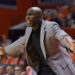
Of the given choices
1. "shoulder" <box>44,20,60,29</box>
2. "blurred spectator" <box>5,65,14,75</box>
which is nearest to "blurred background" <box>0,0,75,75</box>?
"blurred spectator" <box>5,65,14,75</box>

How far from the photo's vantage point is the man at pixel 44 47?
3621 millimetres

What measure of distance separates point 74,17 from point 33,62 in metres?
5.07

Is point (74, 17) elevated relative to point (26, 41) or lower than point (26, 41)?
lower

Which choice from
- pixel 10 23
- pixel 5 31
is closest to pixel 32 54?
pixel 5 31

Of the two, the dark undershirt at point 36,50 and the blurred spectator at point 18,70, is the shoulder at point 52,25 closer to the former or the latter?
the dark undershirt at point 36,50

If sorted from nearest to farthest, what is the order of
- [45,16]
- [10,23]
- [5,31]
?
[45,16] < [5,31] < [10,23]

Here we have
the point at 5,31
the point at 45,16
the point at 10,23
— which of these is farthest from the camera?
the point at 10,23

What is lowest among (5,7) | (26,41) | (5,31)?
(5,31)

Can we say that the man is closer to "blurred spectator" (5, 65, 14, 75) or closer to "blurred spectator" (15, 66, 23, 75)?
"blurred spectator" (15, 66, 23, 75)

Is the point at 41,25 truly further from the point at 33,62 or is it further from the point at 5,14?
the point at 5,14

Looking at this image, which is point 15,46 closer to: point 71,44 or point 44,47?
point 44,47

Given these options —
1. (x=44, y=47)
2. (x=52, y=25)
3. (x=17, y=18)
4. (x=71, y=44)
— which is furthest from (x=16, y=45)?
(x=17, y=18)

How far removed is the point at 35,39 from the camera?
3742 millimetres

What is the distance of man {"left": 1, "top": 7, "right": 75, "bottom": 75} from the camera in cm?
362
